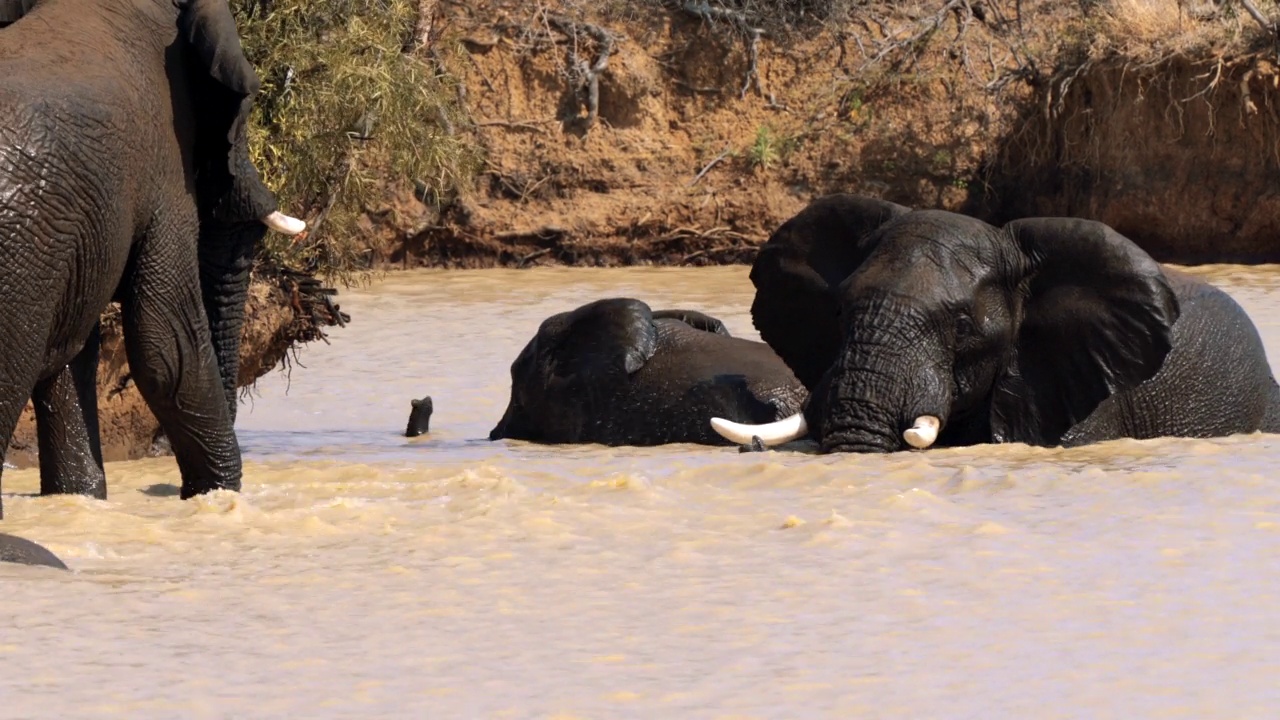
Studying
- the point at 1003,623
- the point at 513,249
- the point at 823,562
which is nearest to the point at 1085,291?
the point at 823,562

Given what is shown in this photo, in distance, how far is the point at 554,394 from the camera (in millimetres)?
9977

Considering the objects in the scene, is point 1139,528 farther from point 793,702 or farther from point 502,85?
point 502,85

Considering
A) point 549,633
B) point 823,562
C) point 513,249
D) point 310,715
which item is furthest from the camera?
point 513,249

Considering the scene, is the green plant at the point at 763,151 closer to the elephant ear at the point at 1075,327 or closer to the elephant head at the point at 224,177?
the elephant ear at the point at 1075,327

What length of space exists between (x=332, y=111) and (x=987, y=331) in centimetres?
327

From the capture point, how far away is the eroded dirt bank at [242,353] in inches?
353

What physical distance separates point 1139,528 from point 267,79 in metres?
4.87

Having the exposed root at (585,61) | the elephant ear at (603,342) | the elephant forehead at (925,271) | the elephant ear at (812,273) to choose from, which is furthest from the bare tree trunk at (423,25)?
the exposed root at (585,61)

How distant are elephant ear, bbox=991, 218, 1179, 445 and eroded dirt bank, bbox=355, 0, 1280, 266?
1172 centimetres

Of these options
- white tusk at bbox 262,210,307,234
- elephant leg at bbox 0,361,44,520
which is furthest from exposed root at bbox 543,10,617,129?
elephant leg at bbox 0,361,44,520

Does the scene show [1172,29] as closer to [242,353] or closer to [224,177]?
[242,353]

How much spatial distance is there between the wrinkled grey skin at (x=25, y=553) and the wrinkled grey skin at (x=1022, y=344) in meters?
3.53

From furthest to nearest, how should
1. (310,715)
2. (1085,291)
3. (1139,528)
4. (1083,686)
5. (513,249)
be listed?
(513,249), (1085,291), (1139,528), (1083,686), (310,715)

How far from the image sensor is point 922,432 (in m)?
8.07
